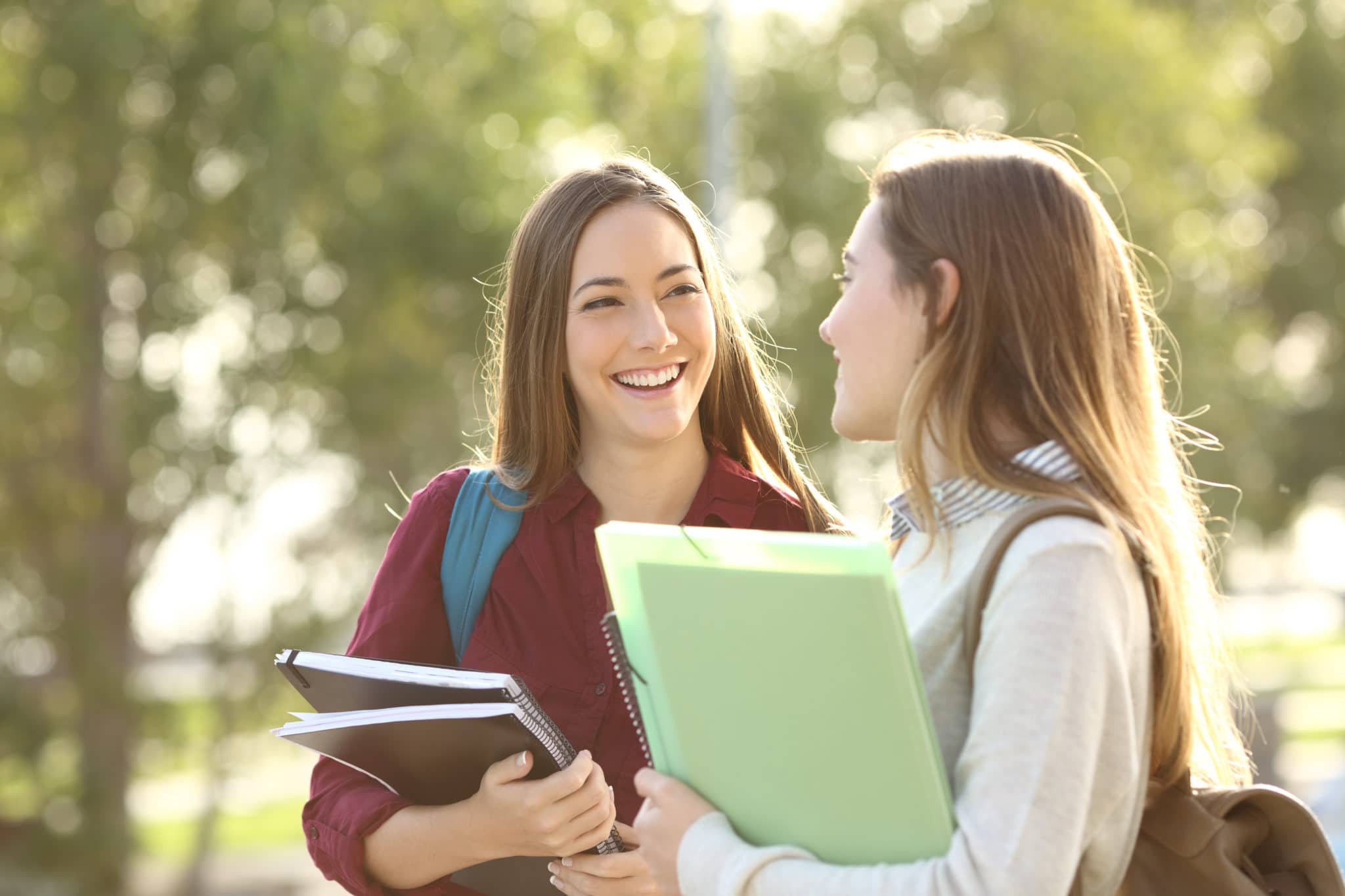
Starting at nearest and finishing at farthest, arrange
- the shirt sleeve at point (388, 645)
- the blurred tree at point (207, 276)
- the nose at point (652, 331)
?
the shirt sleeve at point (388, 645) → the nose at point (652, 331) → the blurred tree at point (207, 276)

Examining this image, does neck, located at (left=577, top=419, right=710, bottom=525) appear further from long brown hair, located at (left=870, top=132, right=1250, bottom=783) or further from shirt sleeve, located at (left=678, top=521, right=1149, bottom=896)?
shirt sleeve, located at (left=678, top=521, right=1149, bottom=896)

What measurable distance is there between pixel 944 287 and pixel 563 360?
1.15 meters

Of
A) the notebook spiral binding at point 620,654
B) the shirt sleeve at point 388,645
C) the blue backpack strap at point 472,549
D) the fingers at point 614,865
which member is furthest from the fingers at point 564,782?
the blue backpack strap at point 472,549

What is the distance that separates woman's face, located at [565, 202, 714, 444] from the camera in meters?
2.70

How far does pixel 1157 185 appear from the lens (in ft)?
53.1

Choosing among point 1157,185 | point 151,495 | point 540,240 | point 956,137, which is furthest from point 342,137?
point 956,137

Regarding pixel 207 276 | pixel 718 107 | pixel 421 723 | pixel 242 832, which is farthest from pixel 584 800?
pixel 242 832

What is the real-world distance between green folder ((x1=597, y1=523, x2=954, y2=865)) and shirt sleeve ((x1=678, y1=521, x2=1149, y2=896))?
50mm

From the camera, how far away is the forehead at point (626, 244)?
273 cm

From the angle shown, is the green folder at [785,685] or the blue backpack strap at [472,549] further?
the blue backpack strap at [472,549]

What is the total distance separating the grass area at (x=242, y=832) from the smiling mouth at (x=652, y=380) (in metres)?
15.5

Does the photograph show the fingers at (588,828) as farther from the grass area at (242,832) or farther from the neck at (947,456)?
the grass area at (242,832)

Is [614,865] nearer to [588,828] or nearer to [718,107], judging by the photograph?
[588,828]

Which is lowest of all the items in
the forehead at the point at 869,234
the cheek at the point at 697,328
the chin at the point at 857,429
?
the chin at the point at 857,429
